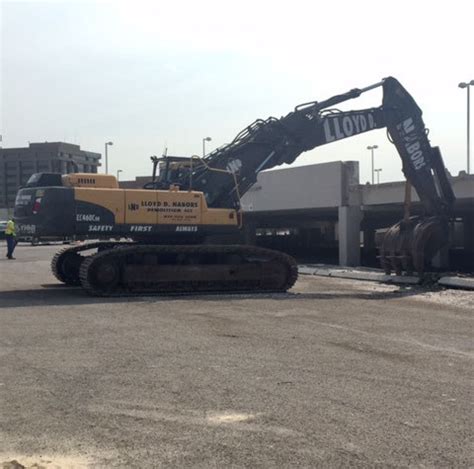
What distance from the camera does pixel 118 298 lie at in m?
14.2

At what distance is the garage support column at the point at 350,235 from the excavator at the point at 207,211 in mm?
6143

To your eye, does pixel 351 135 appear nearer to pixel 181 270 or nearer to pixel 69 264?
pixel 181 270

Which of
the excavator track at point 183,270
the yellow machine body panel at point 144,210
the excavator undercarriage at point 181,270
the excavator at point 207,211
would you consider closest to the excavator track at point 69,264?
the excavator at point 207,211

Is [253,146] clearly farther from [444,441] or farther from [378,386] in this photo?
[444,441]

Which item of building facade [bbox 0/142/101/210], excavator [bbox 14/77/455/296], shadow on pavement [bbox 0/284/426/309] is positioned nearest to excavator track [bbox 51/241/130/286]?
excavator [bbox 14/77/455/296]

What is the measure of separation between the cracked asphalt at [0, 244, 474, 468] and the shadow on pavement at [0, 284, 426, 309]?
99cm

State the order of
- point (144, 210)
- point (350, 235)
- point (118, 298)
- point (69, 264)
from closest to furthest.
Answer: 1. point (118, 298)
2. point (144, 210)
3. point (69, 264)
4. point (350, 235)

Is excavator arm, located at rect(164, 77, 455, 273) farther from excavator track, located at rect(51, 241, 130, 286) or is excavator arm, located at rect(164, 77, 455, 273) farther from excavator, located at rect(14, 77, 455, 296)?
excavator track, located at rect(51, 241, 130, 286)

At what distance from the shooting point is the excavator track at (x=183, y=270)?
1445 centimetres

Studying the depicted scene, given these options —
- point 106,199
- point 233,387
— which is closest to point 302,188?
point 106,199

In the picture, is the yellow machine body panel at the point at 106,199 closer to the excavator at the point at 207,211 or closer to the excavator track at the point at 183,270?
the excavator at the point at 207,211

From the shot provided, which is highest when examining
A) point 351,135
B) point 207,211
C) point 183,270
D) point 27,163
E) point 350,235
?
point 351,135

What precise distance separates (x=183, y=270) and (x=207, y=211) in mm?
1657

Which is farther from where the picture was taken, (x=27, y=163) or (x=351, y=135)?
(x=27, y=163)
